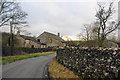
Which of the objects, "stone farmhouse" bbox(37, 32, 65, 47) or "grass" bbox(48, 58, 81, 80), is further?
"stone farmhouse" bbox(37, 32, 65, 47)

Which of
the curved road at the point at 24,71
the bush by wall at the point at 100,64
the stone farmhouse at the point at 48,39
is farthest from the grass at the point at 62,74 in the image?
the stone farmhouse at the point at 48,39

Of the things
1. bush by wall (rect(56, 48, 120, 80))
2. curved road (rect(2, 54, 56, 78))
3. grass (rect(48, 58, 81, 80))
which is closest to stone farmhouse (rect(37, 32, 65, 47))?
curved road (rect(2, 54, 56, 78))

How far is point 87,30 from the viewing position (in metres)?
45.5

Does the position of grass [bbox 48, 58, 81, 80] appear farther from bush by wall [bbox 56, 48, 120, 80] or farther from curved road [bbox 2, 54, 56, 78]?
bush by wall [bbox 56, 48, 120, 80]

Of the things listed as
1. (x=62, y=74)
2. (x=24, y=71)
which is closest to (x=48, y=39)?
(x=24, y=71)

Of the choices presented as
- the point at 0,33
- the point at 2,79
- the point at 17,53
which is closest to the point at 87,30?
the point at 17,53

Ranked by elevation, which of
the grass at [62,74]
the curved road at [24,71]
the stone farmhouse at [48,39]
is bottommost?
the curved road at [24,71]

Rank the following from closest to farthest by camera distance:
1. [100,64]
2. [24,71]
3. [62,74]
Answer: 1. [100,64]
2. [62,74]
3. [24,71]

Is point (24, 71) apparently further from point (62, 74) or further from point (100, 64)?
point (100, 64)

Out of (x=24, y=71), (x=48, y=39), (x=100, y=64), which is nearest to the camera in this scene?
(x=100, y=64)

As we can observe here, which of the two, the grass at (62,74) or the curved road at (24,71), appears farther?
the curved road at (24,71)

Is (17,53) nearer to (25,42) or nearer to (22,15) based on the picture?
(22,15)

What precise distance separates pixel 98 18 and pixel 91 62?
24947 millimetres

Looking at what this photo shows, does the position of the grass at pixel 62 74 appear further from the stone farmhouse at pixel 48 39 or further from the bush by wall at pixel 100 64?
the stone farmhouse at pixel 48 39
